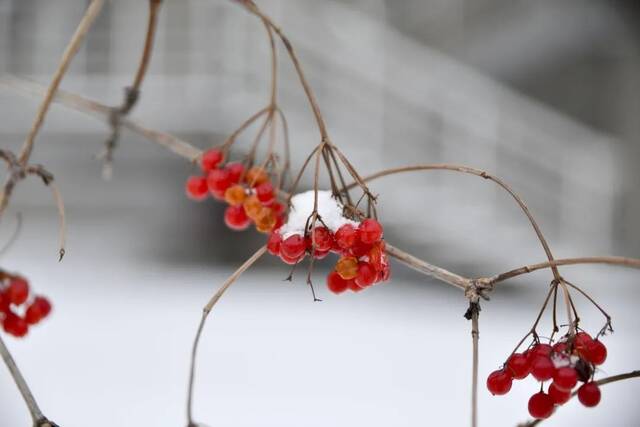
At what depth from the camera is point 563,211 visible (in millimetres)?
5770

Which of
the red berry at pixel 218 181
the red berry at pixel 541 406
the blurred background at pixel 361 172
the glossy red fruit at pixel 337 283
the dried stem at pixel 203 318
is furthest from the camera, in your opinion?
the blurred background at pixel 361 172

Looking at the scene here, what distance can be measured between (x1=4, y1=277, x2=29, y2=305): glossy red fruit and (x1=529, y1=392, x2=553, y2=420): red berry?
55 cm

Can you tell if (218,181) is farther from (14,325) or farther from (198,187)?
(14,325)

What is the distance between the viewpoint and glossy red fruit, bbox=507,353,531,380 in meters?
0.74

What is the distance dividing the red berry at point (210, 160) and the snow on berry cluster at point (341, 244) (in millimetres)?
248

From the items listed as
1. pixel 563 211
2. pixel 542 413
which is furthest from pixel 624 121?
pixel 542 413

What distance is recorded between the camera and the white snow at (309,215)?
79 centimetres

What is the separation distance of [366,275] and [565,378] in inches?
9.0

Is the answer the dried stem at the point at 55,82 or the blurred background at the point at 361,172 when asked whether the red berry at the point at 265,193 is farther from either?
the blurred background at the point at 361,172

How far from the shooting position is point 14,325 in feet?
2.71

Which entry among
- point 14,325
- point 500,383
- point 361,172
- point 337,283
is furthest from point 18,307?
point 361,172

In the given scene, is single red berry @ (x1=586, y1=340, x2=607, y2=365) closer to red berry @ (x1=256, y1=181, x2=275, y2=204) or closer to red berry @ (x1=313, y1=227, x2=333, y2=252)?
red berry @ (x1=313, y1=227, x2=333, y2=252)

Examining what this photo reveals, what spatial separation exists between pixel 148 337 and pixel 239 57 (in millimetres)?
2498

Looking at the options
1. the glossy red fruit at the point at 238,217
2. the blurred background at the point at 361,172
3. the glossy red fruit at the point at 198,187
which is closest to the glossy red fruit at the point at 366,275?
the glossy red fruit at the point at 238,217
